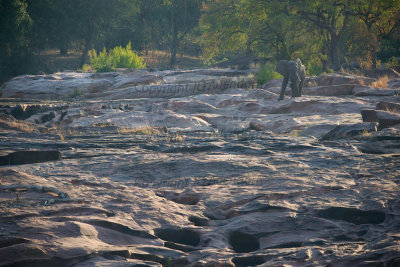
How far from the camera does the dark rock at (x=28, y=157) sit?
6095 millimetres

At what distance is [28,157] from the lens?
6.26 m

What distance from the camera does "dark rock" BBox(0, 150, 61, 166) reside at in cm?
610

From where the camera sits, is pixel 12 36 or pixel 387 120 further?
pixel 12 36

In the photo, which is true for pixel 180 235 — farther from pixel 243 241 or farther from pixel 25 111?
pixel 25 111

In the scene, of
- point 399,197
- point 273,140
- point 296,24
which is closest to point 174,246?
point 399,197

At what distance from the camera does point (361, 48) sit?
32781 mm

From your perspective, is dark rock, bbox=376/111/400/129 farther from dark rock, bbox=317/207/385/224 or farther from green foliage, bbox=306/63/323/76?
green foliage, bbox=306/63/323/76

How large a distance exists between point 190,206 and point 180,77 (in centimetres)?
2129

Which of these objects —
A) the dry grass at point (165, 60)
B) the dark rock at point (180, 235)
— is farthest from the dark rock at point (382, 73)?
the dry grass at point (165, 60)

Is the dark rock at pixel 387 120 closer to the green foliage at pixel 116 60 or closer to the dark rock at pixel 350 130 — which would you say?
the dark rock at pixel 350 130

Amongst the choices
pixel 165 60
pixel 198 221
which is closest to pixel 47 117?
pixel 198 221

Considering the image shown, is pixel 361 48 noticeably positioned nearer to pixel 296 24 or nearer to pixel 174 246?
pixel 296 24

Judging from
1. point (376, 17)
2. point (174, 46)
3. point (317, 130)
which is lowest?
point (317, 130)

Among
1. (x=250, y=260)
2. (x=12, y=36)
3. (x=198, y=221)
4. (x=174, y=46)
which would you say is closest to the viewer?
(x=250, y=260)
